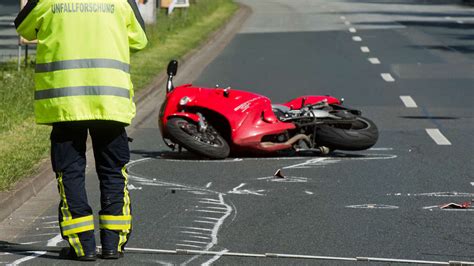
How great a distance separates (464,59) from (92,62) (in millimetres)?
18558

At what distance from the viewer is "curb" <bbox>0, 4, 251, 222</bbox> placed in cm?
985

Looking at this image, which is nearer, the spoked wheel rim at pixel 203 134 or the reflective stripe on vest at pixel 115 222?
the reflective stripe on vest at pixel 115 222

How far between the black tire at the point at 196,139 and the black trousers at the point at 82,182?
415 cm

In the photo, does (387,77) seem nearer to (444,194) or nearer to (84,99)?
(444,194)

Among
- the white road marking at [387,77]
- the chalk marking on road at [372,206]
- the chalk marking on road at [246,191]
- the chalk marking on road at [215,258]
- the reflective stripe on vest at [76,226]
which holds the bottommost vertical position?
the white road marking at [387,77]

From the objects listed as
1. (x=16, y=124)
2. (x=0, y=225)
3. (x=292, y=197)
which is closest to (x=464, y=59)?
(x=16, y=124)

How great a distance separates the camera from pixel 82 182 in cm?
794

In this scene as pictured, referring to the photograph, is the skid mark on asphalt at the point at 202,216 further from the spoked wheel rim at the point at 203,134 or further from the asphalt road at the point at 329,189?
the spoked wheel rim at the point at 203,134

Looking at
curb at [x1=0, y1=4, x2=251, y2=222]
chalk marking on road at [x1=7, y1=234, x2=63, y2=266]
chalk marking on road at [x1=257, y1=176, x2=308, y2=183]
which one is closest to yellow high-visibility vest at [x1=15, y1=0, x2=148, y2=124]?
chalk marking on road at [x1=7, y1=234, x2=63, y2=266]

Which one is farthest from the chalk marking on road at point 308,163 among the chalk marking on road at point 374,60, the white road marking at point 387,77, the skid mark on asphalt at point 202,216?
the chalk marking on road at point 374,60

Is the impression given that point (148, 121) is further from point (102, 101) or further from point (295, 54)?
point (295, 54)

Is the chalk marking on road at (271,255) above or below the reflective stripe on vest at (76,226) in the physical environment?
below

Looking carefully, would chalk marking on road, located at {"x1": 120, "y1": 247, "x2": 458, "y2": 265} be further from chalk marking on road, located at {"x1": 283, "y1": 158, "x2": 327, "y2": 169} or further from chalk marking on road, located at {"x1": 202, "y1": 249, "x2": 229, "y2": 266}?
chalk marking on road, located at {"x1": 283, "y1": 158, "x2": 327, "y2": 169}

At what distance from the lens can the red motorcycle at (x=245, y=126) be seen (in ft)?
40.1
